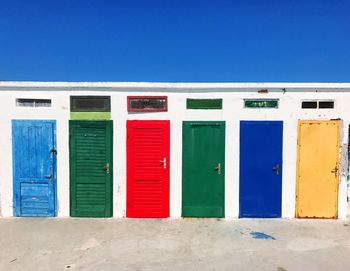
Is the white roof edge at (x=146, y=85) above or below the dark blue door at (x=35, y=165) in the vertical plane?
above

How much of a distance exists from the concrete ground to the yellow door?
29 centimetres

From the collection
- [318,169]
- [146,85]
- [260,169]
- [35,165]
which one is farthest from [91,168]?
[318,169]

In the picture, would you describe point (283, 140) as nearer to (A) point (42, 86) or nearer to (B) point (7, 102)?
(A) point (42, 86)

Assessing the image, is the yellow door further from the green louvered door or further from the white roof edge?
the green louvered door

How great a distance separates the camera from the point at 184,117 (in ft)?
19.2

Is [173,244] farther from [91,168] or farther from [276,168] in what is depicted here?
[276,168]

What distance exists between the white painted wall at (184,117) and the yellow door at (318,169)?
0.13 m

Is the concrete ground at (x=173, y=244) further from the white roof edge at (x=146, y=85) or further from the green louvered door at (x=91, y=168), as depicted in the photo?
the white roof edge at (x=146, y=85)

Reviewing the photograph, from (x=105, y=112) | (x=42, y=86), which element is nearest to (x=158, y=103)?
(x=105, y=112)

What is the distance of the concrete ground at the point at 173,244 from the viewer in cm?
400

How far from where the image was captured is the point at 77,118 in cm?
584

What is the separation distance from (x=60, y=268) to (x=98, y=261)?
501mm

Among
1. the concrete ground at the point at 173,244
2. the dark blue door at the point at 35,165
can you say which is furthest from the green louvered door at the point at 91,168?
the dark blue door at the point at 35,165

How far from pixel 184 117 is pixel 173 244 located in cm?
245
